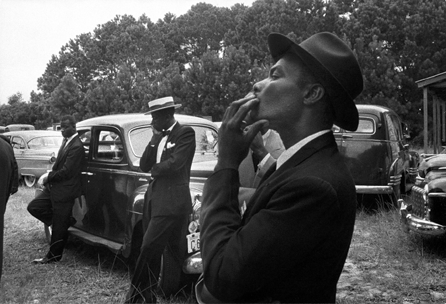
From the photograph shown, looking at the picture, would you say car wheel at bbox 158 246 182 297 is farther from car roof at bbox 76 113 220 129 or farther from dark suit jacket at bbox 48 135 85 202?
dark suit jacket at bbox 48 135 85 202

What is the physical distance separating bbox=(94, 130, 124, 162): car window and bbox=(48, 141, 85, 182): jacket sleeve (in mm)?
226

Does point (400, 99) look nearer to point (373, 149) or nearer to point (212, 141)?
point (373, 149)

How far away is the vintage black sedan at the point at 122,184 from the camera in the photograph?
5328 mm

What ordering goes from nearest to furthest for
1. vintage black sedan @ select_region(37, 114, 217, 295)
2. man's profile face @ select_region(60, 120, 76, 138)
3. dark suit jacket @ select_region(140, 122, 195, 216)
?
dark suit jacket @ select_region(140, 122, 195, 216), vintage black sedan @ select_region(37, 114, 217, 295), man's profile face @ select_region(60, 120, 76, 138)

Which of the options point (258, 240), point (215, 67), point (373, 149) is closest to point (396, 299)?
point (258, 240)

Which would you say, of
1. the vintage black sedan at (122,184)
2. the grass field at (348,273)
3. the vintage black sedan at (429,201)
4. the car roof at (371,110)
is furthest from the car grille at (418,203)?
the car roof at (371,110)

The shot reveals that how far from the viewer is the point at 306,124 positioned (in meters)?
1.47

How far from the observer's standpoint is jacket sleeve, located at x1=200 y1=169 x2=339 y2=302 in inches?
49.5

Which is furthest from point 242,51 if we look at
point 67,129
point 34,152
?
point 67,129

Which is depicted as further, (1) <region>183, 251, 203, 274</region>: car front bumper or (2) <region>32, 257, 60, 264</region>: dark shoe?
(2) <region>32, 257, 60, 264</region>: dark shoe

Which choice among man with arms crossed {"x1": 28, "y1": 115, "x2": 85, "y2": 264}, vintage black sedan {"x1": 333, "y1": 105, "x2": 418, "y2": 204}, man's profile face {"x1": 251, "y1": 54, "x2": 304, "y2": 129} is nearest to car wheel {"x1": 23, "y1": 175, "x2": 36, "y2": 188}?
man with arms crossed {"x1": 28, "y1": 115, "x2": 85, "y2": 264}

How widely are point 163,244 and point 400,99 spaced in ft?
89.9

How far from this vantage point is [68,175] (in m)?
6.57

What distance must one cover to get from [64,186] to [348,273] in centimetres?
376
